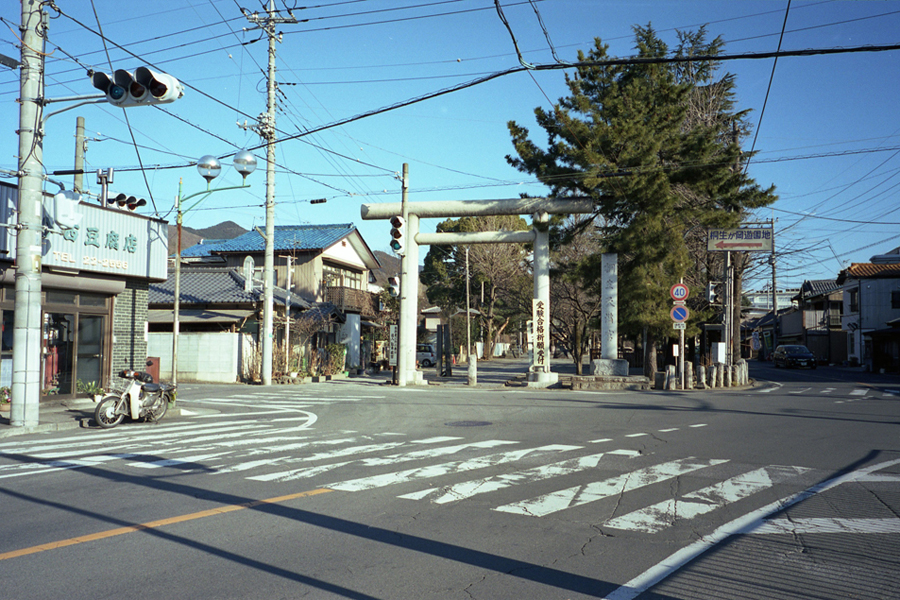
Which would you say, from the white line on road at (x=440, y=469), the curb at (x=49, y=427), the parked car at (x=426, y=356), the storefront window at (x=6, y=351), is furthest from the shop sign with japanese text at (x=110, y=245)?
the parked car at (x=426, y=356)

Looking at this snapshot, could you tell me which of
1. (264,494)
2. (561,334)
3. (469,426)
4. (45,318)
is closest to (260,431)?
(469,426)

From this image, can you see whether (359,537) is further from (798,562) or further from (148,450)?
(148,450)

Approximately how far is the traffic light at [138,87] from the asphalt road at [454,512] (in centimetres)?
526

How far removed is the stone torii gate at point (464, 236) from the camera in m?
24.3

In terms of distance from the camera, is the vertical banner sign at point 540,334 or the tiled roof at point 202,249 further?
the tiled roof at point 202,249

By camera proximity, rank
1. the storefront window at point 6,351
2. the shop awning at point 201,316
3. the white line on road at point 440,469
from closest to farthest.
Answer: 1. the white line on road at point 440,469
2. the storefront window at point 6,351
3. the shop awning at point 201,316

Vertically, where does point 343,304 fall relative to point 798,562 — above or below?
above

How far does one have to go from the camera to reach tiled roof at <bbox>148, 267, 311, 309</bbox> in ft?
97.4

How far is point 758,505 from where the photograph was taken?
651 centimetres

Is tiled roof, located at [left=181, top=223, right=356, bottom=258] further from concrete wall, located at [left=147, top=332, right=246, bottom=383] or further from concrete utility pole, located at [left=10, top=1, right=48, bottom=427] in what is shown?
concrete utility pole, located at [left=10, top=1, right=48, bottom=427]

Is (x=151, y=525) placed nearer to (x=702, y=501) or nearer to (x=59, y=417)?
(x=702, y=501)

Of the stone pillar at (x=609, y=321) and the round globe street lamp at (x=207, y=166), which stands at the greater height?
the round globe street lamp at (x=207, y=166)

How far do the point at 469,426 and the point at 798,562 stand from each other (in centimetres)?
830

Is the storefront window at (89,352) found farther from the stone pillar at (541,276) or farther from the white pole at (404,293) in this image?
the stone pillar at (541,276)
